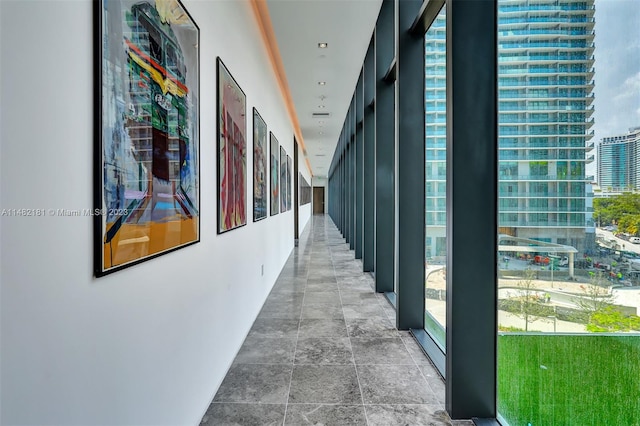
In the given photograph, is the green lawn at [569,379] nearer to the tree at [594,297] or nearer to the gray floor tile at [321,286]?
the tree at [594,297]

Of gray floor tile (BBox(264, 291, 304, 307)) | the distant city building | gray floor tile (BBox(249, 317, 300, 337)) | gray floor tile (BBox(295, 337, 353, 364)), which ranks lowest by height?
gray floor tile (BBox(295, 337, 353, 364))

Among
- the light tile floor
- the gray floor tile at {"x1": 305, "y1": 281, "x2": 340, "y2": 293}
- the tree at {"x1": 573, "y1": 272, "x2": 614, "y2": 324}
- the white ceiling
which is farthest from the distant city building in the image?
the gray floor tile at {"x1": 305, "y1": 281, "x2": 340, "y2": 293}

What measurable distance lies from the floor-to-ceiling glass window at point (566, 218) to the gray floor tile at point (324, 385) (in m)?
0.97

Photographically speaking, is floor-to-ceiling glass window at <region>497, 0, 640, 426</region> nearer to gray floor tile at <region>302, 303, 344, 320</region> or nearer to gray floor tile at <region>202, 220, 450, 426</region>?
gray floor tile at <region>202, 220, 450, 426</region>

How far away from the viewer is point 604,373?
143 centimetres

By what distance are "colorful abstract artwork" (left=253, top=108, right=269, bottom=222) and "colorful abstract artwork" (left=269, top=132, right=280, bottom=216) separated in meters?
0.63

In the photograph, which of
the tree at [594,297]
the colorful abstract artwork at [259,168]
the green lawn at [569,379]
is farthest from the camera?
the colorful abstract artwork at [259,168]

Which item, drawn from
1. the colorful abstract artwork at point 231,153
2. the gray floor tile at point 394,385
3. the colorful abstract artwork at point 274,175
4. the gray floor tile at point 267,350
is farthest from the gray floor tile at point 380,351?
the colorful abstract artwork at point 274,175

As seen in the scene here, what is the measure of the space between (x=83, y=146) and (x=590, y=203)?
1.95 metres

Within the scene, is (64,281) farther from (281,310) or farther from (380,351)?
(281,310)

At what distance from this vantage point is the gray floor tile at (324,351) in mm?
3027

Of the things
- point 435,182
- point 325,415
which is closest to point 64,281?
point 325,415

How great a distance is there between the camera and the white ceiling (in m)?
4.20

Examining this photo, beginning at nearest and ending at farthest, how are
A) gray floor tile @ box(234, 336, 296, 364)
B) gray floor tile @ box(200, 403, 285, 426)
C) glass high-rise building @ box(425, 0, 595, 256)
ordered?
glass high-rise building @ box(425, 0, 595, 256) < gray floor tile @ box(200, 403, 285, 426) < gray floor tile @ box(234, 336, 296, 364)
